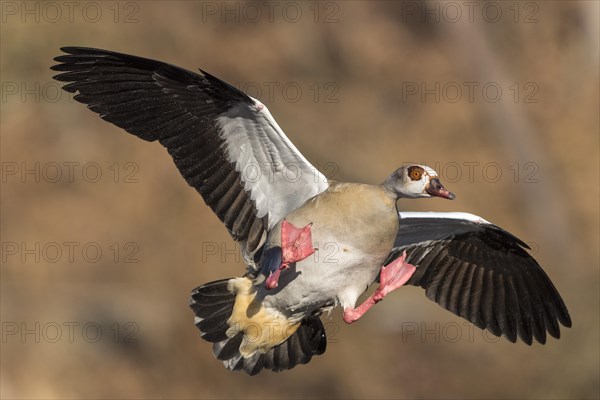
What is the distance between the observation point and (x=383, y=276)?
6473mm

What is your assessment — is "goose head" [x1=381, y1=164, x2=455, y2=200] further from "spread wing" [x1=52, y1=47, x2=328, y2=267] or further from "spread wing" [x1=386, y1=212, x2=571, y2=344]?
"spread wing" [x1=386, y1=212, x2=571, y2=344]

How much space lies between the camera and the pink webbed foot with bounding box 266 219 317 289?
6.12 meters

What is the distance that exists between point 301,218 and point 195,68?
7.20 metres

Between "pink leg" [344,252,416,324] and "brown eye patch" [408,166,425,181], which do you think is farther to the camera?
"pink leg" [344,252,416,324]

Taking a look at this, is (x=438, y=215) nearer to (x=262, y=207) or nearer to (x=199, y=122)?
(x=262, y=207)

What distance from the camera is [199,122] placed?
6488 millimetres

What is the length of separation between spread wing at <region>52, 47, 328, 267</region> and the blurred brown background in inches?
203

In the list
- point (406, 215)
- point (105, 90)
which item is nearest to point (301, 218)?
point (406, 215)

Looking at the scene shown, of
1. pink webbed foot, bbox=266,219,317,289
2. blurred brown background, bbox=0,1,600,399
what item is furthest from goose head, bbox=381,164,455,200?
blurred brown background, bbox=0,1,600,399

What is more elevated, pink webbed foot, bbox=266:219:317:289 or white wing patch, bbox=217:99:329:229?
white wing patch, bbox=217:99:329:229

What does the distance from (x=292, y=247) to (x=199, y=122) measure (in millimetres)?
917

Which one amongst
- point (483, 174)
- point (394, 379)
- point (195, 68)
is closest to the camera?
point (394, 379)

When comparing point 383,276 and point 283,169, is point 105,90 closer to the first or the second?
point 283,169

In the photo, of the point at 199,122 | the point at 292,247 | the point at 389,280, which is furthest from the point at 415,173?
the point at 199,122
